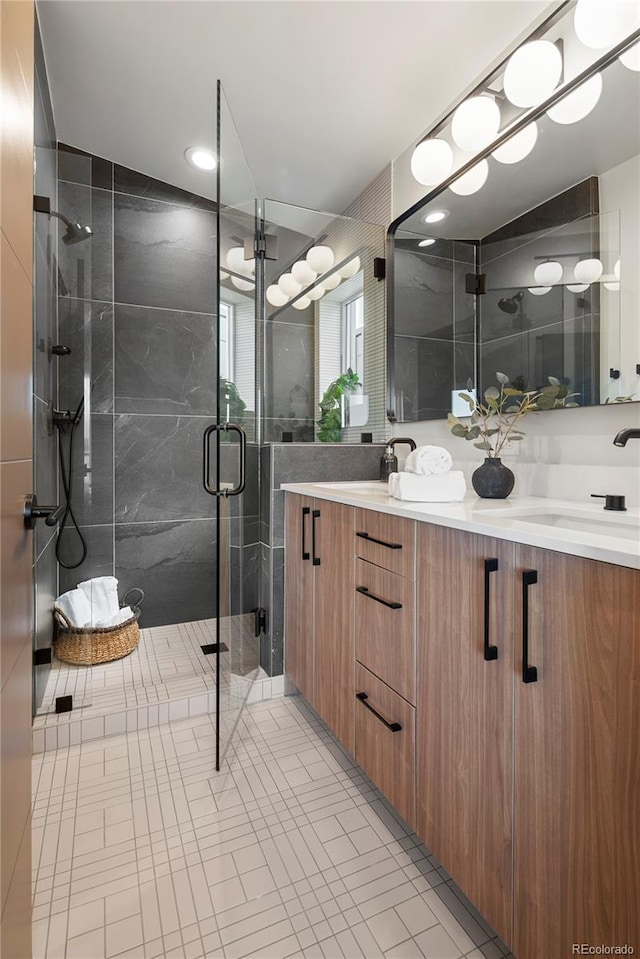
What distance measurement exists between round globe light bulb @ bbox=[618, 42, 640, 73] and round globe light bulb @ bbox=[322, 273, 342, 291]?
4.66 ft

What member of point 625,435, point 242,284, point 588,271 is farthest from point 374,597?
point 242,284

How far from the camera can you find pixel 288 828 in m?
1.44

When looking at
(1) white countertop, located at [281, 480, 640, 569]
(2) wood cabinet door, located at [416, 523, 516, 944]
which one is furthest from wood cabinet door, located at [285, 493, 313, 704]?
(2) wood cabinet door, located at [416, 523, 516, 944]

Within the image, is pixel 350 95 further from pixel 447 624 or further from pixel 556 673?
pixel 556 673

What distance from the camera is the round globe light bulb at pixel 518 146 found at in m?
1.56

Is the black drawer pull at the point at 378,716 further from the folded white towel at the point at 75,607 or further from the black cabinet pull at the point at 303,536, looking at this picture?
the folded white towel at the point at 75,607

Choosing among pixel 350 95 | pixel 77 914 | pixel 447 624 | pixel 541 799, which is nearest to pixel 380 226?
pixel 350 95

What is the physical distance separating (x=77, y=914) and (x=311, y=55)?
2695 mm

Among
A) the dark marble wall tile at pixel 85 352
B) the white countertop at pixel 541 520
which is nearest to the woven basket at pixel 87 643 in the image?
the dark marble wall tile at pixel 85 352

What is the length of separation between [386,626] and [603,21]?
1.74 m

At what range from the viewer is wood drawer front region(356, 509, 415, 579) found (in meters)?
1.28

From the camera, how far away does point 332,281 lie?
2.52 metres

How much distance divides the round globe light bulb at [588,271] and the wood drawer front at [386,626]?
996 mm

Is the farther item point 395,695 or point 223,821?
point 223,821
